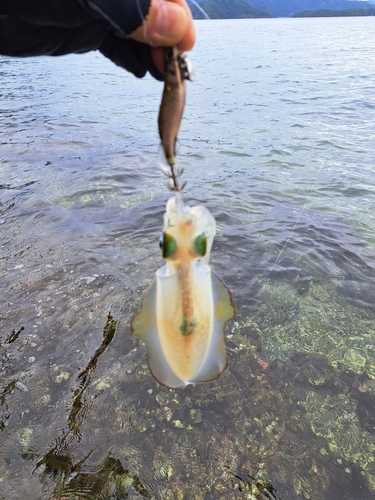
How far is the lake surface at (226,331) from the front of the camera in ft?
11.9

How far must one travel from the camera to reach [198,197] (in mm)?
9438

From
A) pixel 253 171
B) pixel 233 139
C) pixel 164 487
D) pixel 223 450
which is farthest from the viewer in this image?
pixel 233 139

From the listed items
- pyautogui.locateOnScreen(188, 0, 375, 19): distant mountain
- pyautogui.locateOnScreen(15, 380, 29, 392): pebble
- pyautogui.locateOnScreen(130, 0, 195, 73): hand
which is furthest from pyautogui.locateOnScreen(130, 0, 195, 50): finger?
pyautogui.locateOnScreen(15, 380, 29, 392): pebble

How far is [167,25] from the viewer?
2.00 meters

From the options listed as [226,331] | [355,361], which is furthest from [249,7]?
[355,361]

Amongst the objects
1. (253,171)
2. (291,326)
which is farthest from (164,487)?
(253,171)

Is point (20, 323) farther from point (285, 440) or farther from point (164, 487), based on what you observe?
point (285, 440)

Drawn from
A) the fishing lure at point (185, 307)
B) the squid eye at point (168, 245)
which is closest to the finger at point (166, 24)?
the fishing lure at point (185, 307)

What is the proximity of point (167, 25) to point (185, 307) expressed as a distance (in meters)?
1.65

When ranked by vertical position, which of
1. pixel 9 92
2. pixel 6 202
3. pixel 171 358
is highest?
pixel 171 358

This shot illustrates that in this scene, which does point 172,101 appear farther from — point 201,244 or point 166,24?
point 201,244

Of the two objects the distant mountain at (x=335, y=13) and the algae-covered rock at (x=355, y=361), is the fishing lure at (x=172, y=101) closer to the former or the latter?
the algae-covered rock at (x=355, y=361)

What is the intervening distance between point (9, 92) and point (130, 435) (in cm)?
2575

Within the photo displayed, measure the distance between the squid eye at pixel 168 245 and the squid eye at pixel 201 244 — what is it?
5.5 inches
